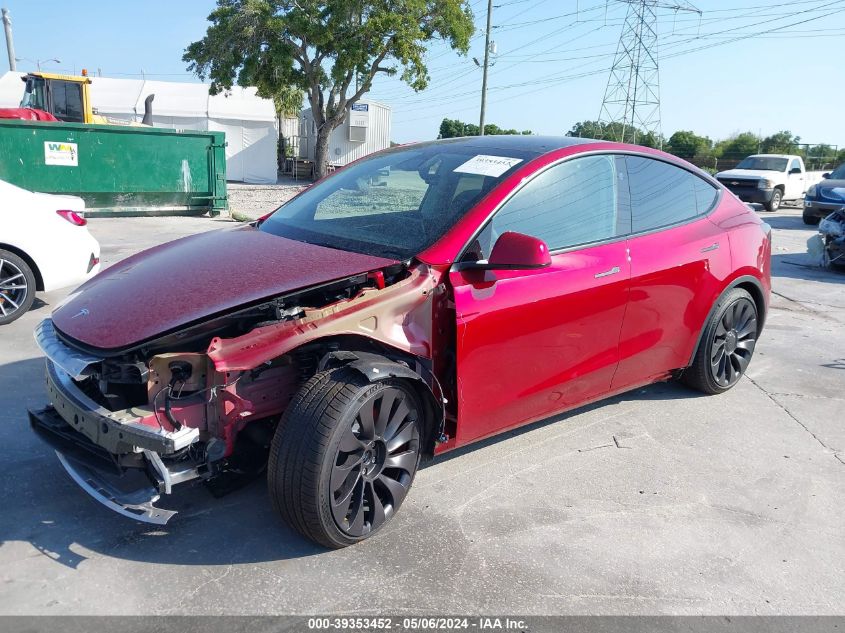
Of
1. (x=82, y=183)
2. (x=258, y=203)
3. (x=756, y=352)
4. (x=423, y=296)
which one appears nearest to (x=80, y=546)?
(x=423, y=296)

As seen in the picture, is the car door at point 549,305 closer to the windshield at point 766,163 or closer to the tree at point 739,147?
the windshield at point 766,163

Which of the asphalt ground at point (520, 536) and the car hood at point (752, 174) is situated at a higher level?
the car hood at point (752, 174)

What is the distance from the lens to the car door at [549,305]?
126 inches

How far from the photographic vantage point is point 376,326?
2.97 m

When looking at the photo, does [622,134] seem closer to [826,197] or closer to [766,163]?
[766,163]

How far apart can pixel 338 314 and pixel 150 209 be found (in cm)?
1187

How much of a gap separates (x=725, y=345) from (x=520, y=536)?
2.39m

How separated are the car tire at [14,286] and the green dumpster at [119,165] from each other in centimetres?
726

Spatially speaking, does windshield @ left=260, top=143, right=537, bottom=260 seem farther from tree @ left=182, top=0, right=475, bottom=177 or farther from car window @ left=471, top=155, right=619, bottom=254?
tree @ left=182, top=0, right=475, bottom=177

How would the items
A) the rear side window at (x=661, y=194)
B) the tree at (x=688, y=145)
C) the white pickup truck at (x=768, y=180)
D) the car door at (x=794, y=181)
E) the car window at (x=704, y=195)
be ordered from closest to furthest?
the rear side window at (x=661, y=194), the car window at (x=704, y=195), the white pickup truck at (x=768, y=180), the car door at (x=794, y=181), the tree at (x=688, y=145)

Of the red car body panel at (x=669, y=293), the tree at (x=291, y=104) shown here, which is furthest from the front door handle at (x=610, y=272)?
the tree at (x=291, y=104)

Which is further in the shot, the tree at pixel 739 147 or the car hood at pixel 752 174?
the tree at pixel 739 147

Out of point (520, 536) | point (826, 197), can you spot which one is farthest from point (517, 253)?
point (826, 197)

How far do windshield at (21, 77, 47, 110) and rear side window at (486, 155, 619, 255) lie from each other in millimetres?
17315
